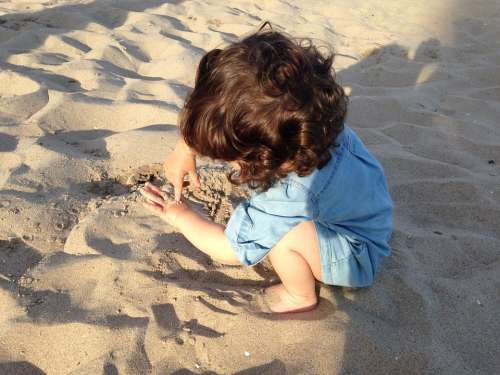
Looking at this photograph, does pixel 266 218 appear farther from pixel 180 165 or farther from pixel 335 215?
pixel 180 165

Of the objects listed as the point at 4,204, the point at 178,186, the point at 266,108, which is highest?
the point at 266,108

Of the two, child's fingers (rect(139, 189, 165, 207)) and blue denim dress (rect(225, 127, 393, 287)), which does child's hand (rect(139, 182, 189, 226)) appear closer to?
child's fingers (rect(139, 189, 165, 207))

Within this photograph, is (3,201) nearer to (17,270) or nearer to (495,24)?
(17,270)

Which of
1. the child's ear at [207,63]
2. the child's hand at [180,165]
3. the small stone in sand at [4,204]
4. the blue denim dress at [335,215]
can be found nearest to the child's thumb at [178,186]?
the child's hand at [180,165]

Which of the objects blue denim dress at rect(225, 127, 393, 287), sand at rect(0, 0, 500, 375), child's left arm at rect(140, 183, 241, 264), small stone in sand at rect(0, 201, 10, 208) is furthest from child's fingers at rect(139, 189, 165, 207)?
small stone in sand at rect(0, 201, 10, 208)

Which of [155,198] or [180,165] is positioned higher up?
[180,165]

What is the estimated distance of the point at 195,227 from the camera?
1599mm

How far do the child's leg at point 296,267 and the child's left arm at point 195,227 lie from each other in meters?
0.17

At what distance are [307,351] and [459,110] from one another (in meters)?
2.03

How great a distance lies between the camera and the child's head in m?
1.15

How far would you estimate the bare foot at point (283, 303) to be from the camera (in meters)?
1.48

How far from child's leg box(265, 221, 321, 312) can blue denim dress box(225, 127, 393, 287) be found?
0.03 meters

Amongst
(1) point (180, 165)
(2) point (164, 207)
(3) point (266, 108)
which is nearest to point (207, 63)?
(3) point (266, 108)

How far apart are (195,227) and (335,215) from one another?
48 centimetres
